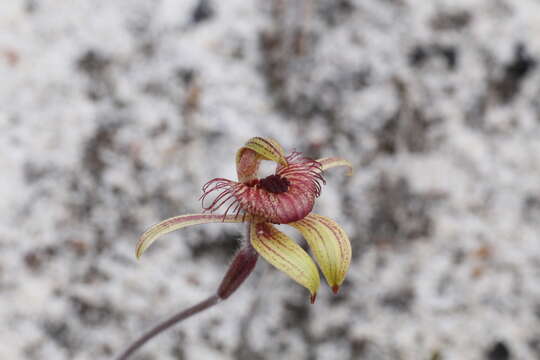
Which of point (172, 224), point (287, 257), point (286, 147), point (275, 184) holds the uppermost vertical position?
point (286, 147)

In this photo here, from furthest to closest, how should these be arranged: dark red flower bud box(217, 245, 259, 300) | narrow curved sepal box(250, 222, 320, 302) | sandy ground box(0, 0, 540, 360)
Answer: sandy ground box(0, 0, 540, 360)
dark red flower bud box(217, 245, 259, 300)
narrow curved sepal box(250, 222, 320, 302)

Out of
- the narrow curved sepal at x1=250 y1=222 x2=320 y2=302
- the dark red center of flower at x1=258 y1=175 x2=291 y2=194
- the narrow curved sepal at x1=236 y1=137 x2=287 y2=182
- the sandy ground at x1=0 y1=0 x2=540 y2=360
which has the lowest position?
the narrow curved sepal at x1=250 y1=222 x2=320 y2=302

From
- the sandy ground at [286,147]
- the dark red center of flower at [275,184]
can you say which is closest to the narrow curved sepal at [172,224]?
the dark red center of flower at [275,184]

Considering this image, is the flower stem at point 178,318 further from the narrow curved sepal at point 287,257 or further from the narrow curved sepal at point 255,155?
the narrow curved sepal at point 255,155

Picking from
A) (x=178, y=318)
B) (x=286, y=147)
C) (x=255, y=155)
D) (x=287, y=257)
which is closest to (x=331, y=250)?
(x=287, y=257)

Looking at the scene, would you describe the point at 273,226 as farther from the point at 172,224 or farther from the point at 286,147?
the point at 286,147

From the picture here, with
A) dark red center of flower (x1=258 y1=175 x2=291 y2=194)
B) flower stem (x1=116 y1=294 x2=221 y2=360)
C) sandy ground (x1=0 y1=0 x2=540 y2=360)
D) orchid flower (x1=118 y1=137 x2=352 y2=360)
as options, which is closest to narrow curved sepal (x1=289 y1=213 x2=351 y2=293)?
orchid flower (x1=118 y1=137 x2=352 y2=360)

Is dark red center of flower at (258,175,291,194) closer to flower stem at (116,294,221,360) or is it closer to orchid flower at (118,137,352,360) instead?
orchid flower at (118,137,352,360)
